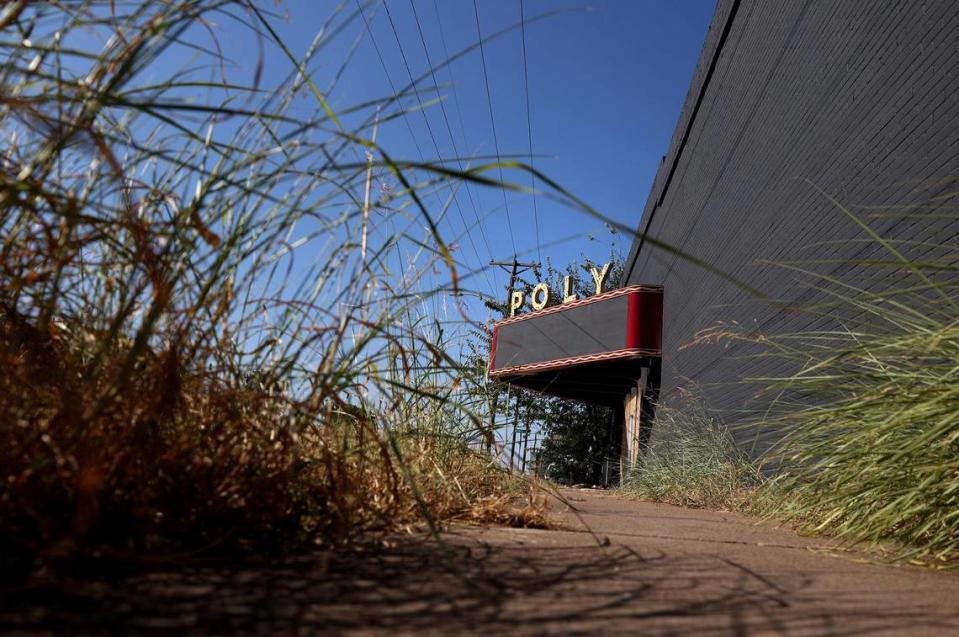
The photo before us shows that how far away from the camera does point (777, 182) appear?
6020 millimetres

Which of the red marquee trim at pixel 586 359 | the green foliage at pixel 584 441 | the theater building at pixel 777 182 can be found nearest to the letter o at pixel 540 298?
the theater building at pixel 777 182

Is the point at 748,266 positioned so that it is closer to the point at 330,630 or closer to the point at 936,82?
the point at 936,82

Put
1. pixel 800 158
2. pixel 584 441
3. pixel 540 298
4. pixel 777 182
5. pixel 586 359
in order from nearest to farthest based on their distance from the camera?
1. pixel 800 158
2. pixel 777 182
3. pixel 586 359
4. pixel 540 298
5. pixel 584 441

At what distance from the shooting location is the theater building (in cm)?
362

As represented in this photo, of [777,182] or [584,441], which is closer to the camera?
[777,182]

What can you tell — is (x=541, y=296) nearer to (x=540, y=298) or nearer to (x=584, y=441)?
(x=540, y=298)

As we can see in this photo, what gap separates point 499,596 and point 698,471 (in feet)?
16.7

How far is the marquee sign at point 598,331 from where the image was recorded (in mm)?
10453

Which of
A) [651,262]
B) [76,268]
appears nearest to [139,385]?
[76,268]

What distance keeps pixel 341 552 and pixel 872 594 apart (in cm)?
93

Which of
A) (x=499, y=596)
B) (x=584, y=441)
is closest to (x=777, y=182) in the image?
(x=499, y=596)

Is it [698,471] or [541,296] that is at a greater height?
[541,296]

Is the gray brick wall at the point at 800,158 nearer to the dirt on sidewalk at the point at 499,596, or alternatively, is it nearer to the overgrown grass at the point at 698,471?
the overgrown grass at the point at 698,471

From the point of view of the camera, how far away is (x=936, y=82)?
3521 millimetres
